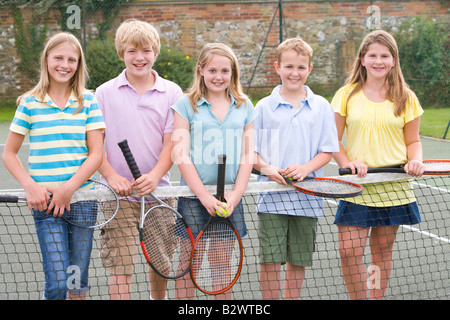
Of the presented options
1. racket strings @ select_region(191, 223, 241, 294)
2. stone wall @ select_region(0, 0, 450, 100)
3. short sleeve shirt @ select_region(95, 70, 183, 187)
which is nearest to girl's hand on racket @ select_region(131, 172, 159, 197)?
short sleeve shirt @ select_region(95, 70, 183, 187)

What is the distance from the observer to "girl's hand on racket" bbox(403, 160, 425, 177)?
11.0ft

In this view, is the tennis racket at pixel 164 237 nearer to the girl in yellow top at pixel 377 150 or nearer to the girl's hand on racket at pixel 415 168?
the girl in yellow top at pixel 377 150

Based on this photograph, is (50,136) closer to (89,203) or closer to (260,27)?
(89,203)

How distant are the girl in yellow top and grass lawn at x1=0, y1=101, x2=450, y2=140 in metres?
8.74

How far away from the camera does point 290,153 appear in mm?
3396

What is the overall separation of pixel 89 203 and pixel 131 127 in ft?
1.60

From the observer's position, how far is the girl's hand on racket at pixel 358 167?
11.0ft

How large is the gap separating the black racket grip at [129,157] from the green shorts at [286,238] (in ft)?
2.60

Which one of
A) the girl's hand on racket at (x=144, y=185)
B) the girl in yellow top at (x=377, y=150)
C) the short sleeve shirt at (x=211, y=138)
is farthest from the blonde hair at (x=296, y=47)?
the girl's hand on racket at (x=144, y=185)

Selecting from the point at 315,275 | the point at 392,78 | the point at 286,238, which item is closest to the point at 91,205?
the point at 286,238
